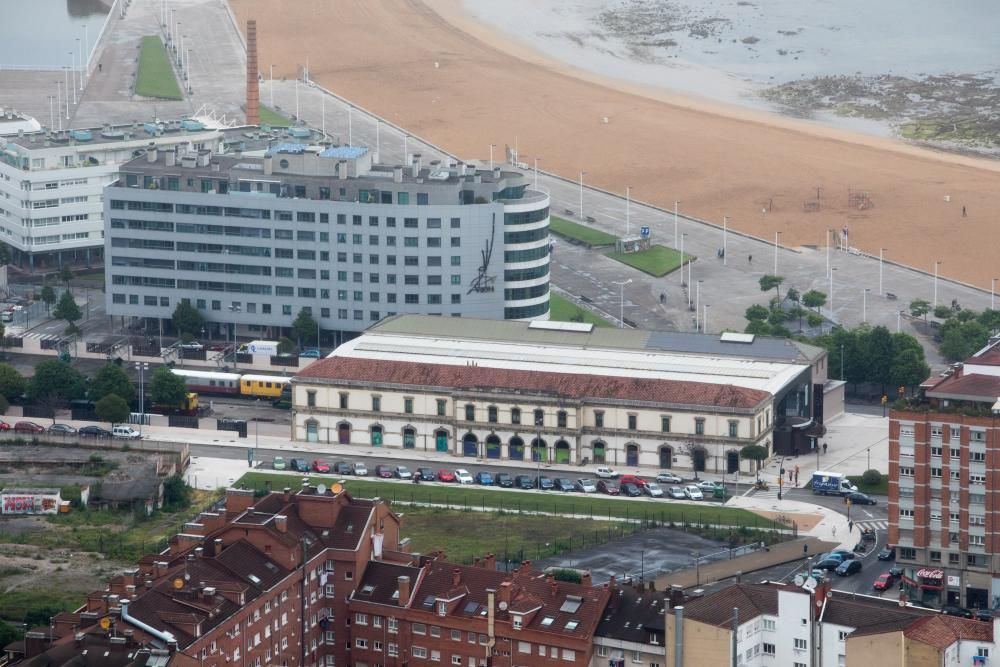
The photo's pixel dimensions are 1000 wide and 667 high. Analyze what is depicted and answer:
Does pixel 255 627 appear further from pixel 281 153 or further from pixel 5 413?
pixel 281 153

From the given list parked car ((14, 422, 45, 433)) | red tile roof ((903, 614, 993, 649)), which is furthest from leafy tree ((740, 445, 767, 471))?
red tile roof ((903, 614, 993, 649))

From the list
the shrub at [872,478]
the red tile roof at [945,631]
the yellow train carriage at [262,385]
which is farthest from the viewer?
the yellow train carriage at [262,385]

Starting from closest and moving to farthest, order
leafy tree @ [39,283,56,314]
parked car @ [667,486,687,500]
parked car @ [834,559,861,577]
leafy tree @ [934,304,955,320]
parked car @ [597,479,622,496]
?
parked car @ [834,559,861,577]
parked car @ [667,486,687,500]
parked car @ [597,479,622,496]
leafy tree @ [934,304,955,320]
leafy tree @ [39,283,56,314]

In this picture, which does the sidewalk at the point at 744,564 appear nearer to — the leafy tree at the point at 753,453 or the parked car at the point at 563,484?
the leafy tree at the point at 753,453

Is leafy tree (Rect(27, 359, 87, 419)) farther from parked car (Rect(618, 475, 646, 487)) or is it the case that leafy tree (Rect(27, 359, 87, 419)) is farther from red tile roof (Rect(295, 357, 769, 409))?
parked car (Rect(618, 475, 646, 487))

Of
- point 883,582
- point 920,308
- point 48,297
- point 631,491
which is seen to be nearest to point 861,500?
point 631,491

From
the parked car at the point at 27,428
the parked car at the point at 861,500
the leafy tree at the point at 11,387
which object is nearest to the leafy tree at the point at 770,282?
the parked car at the point at 861,500
